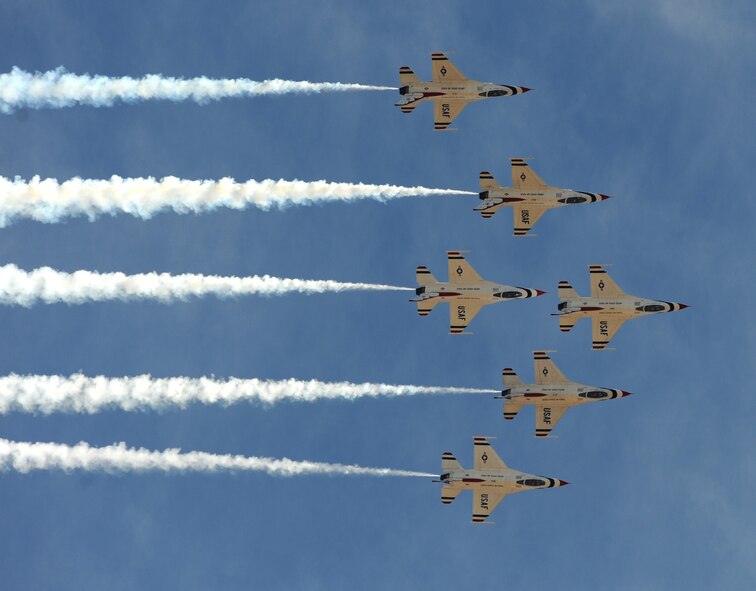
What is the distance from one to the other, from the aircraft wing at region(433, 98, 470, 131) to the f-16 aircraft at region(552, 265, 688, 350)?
49.7ft

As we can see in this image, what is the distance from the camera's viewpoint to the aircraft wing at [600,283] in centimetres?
13612

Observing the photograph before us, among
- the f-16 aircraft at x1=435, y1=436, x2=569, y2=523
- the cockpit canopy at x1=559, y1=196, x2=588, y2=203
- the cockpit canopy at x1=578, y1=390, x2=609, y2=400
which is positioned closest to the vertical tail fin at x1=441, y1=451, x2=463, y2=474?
the f-16 aircraft at x1=435, y1=436, x2=569, y2=523

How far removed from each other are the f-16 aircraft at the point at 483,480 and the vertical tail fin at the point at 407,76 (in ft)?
91.7

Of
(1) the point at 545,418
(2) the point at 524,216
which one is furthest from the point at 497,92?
(1) the point at 545,418

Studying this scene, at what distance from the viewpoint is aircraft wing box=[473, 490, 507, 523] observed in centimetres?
13612

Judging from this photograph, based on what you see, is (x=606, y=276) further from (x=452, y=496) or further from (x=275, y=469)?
(x=275, y=469)

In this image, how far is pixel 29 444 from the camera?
11400 cm

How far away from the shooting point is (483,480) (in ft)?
445

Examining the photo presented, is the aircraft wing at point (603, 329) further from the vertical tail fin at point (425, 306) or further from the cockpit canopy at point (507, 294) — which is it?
the vertical tail fin at point (425, 306)

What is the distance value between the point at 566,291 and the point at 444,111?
16725mm

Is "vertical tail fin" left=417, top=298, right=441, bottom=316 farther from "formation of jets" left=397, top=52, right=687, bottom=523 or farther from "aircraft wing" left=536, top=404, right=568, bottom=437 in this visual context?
"aircraft wing" left=536, top=404, right=568, bottom=437

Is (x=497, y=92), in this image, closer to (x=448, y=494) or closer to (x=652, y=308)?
(x=652, y=308)

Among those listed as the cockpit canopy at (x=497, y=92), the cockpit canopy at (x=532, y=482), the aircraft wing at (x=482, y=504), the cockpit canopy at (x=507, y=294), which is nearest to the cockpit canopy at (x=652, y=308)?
the cockpit canopy at (x=507, y=294)

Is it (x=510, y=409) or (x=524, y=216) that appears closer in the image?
(x=510, y=409)
